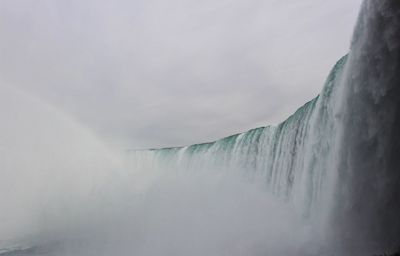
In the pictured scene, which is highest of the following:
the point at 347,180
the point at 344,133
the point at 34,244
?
the point at 344,133

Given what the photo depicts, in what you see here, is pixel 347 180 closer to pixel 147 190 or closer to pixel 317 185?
pixel 317 185

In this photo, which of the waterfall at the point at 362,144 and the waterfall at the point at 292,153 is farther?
the waterfall at the point at 292,153

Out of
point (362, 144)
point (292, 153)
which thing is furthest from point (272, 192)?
point (362, 144)

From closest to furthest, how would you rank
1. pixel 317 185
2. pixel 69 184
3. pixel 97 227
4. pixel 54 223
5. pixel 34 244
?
pixel 317 185
pixel 34 244
pixel 97 227
pixel 54 223
pixel 69 184

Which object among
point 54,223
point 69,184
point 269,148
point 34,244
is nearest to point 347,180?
point 269,148

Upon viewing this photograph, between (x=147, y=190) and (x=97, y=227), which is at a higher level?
(x=147, y=190)

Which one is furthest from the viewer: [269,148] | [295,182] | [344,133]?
[269,148]

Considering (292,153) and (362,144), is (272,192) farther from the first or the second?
(362,144)

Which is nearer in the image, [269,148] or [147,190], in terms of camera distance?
[269,148]
